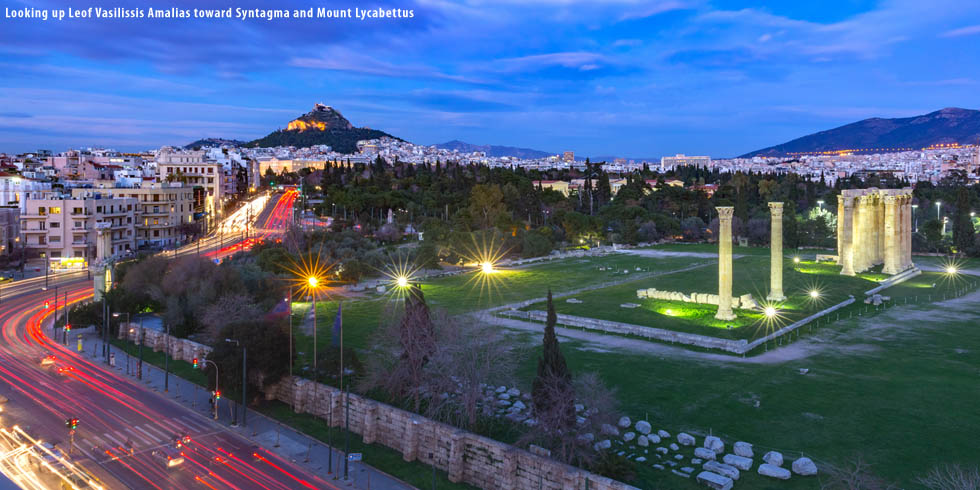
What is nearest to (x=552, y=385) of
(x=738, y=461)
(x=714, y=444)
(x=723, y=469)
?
(x=714, y=444)

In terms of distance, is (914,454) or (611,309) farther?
(611,309)

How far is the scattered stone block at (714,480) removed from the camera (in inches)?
704

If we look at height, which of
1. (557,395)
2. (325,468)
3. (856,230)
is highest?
(856,230)

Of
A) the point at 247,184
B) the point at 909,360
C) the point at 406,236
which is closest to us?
the point at 909,360

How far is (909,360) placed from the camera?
30.1m

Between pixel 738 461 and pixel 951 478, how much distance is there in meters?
5.13

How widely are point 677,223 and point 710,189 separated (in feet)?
176

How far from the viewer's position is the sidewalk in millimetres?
20422

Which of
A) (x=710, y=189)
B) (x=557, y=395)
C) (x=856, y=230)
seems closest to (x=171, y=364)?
(x=557, y=395)

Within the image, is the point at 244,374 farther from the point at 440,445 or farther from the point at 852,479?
the point at 852,479

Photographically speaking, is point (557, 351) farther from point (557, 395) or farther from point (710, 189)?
point (710, 189)

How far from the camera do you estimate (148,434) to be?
23625 mm

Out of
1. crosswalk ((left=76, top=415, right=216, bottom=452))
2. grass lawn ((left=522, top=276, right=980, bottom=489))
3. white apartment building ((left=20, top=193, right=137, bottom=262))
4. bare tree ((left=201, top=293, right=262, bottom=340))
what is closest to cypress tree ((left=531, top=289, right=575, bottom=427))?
grass lawn ((left=522, top=276, right=980, bottom=489))

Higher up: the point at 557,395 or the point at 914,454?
the point at 557,395
